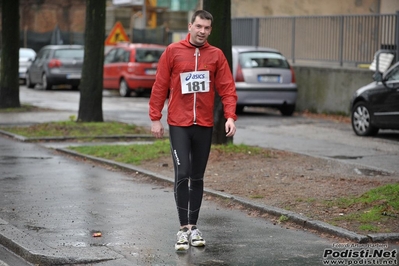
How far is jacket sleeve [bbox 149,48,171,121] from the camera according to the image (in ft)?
25.2

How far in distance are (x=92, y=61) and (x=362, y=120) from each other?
212 inches

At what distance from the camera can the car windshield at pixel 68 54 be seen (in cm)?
3391

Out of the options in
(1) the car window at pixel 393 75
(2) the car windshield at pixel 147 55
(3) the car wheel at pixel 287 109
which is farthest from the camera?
(2) the car windshield at pixel 147 55

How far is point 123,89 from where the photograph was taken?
30562 mm

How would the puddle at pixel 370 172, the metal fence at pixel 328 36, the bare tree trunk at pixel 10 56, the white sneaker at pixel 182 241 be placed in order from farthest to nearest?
1. the bare tree trunk at pixel 10 56
2. the metal fence at pixel 328 36
3. the puddle at pixel 370 172
4. the white sneaker at pixel 182 241

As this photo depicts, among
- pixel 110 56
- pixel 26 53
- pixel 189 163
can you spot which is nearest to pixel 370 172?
pixel 189 163

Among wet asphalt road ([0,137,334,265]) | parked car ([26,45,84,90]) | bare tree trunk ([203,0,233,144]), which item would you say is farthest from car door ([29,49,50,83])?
wet asphalt road ([0,137,334,265])

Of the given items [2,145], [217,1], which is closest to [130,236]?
[217,1]

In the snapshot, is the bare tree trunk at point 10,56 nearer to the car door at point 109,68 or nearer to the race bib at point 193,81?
the car door at point 109,68

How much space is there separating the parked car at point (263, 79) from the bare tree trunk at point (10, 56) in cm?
543

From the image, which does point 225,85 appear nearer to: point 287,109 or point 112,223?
point 112,223

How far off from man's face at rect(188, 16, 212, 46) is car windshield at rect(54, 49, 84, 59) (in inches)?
1047

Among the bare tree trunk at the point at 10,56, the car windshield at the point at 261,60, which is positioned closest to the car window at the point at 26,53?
the bare tree trunk at the point at 10,56

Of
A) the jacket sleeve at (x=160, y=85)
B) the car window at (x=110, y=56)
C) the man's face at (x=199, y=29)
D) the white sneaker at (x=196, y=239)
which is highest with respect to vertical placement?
the man's face at (x=199, y=29)
